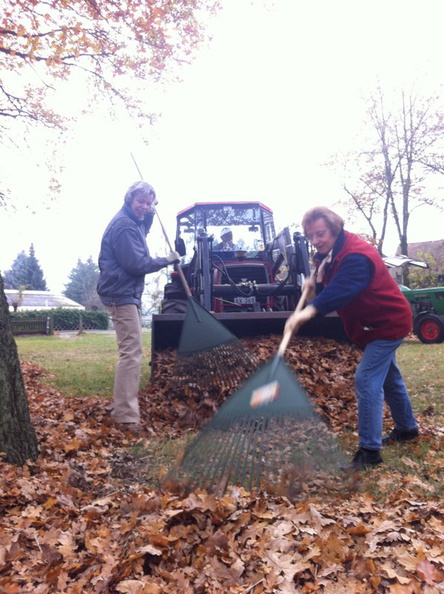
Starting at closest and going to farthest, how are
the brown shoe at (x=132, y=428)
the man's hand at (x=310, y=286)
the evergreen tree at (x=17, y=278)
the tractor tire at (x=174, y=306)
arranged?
1. the man's hand at (x=310, y=286)
2. the brown shoe at (x=132, y=428)
3. the tractor tire at (x=174, y=306)
4. the evergreen tree at (x=17, y=278)

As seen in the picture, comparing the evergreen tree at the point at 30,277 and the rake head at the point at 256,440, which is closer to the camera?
the rake head at the point at 256,440

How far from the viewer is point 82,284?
6053cm

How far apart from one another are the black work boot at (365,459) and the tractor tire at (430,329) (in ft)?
32.3

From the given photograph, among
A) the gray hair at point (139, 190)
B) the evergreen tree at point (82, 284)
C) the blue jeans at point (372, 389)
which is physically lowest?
the blue jeans at point (372, 389)

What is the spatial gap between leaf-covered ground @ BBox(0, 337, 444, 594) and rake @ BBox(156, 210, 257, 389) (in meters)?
0.97

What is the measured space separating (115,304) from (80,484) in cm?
185

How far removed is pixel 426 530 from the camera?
92.6 inches

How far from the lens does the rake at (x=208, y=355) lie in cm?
405

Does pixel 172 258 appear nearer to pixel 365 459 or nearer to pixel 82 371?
pixel 365 459

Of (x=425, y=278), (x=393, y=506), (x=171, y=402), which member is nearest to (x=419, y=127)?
(x=425, y=278)

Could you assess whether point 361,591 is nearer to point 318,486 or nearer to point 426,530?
point 426,530

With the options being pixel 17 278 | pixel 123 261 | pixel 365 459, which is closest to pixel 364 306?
pixel 365 459

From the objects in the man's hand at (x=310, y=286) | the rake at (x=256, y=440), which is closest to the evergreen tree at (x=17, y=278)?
the man's hand at (x=310, y=286)

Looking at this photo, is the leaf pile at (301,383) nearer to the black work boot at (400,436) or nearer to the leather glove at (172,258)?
the black work boot at (400,436)
